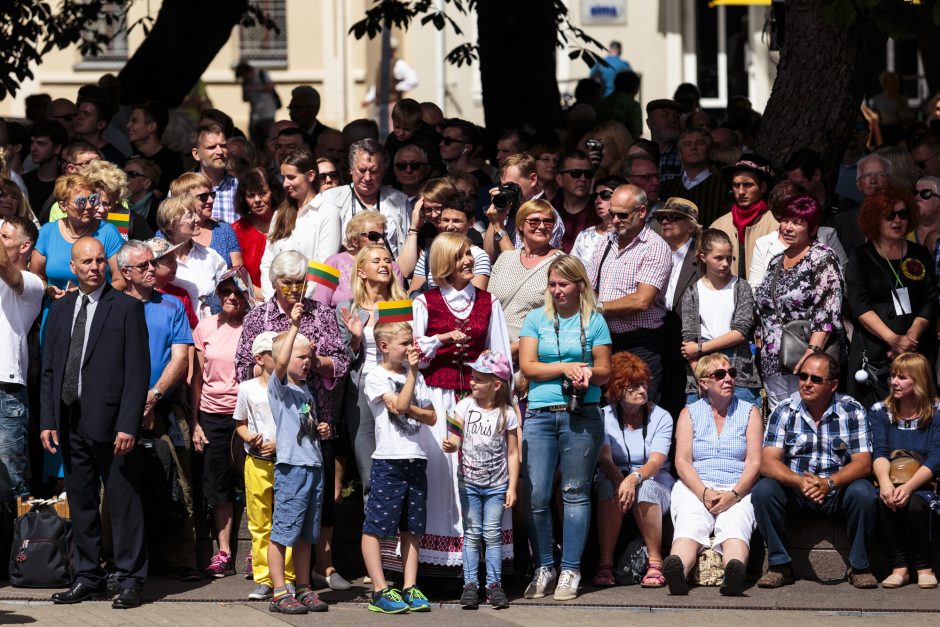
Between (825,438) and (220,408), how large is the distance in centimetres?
332

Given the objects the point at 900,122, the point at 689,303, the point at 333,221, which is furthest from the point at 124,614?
the point at 900,122

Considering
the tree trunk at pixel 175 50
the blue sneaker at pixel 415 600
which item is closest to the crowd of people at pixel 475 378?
the blue sneaker at pixel 415 600

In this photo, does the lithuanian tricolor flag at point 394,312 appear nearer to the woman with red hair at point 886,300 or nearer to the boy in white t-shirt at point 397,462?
the boy in white t-shirt at point 397,462

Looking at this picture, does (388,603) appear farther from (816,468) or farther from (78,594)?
(816,468)

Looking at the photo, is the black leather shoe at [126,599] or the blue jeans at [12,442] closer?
the black leather shoe at [126,599]

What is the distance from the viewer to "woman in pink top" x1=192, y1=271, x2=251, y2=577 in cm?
1020

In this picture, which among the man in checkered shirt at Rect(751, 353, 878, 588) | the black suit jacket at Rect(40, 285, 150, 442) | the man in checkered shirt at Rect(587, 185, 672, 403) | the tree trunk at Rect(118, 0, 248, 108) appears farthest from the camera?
the tree trunk at Rect(118, 0, 248, 108)

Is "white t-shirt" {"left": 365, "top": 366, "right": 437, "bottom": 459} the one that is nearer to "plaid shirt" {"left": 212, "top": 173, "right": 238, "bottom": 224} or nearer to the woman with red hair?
the woman with red hair

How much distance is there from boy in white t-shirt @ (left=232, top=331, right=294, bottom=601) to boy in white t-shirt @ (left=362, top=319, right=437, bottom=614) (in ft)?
1.78

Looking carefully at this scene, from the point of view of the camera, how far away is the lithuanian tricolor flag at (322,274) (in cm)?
958

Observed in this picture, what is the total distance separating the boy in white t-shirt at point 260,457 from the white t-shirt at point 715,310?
2494 mm

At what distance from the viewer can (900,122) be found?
73.3 ft

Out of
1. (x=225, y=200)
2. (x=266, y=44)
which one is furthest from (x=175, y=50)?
(x=266, y=44)

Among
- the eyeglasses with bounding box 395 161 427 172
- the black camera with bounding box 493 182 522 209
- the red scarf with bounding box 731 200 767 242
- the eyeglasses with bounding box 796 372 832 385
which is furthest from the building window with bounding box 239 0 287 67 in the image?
the eyeglasses with bounding box 796 372 832 385
